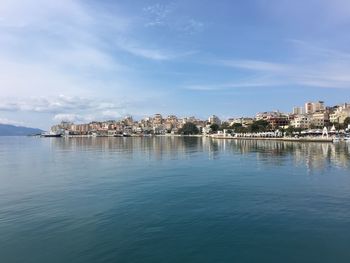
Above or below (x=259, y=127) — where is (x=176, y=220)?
below

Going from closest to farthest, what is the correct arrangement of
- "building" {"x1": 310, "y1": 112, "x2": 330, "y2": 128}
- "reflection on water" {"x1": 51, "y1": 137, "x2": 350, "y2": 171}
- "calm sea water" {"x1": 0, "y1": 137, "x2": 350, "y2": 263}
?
"calm sea water" {"x1": 0, "y1": 137, "x2": 350, "y2": 263} < "reflection on water" {"x1": 51, "y1": 137, "x2": 350, "y2": 171} < "building" {"x1": 310, "y1": 112, "x2": 330, "y2": 128}

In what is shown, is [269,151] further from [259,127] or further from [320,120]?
[320,120]

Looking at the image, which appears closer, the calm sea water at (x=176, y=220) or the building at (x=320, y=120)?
the calm sea water at (x=176, y=220)

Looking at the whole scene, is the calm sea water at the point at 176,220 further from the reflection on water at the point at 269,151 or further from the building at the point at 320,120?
the building at the point at 320,120

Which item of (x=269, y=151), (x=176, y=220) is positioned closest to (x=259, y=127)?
(x=269, y=151)

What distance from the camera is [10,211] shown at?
652 inches

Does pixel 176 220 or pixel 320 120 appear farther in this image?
pixel 320 120

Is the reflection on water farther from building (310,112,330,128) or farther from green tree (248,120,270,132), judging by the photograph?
building (310,112,330,128)

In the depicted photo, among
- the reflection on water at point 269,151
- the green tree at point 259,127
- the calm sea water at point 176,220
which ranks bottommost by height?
the calm sea water at point 176,220

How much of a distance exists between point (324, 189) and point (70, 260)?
16.9 metres

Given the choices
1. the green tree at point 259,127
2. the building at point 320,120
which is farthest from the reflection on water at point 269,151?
the building at point 320,120

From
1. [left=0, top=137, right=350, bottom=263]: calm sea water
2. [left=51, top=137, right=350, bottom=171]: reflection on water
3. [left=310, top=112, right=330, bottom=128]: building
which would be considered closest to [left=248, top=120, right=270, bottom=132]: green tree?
[left=310, top=112, right=330, bottom=128]: building

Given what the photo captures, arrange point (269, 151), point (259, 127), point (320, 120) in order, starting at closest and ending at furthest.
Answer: point (269, 151)
point (259, 127)
point (320, 120)

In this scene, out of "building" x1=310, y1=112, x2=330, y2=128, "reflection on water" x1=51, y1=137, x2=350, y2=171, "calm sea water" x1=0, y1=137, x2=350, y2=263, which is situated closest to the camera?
"calm sea water" x1=0, y1=137, x2=350, y2=263
